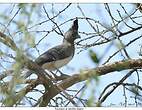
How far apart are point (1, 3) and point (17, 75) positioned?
0.85 m

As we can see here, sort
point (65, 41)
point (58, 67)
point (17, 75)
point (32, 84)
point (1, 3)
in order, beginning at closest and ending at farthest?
point (17, 75) → point (1, 3) → point (32, 84) → point (58, 67) → point (65, 41)

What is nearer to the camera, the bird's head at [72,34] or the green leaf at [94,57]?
the green leaf at [94,57]

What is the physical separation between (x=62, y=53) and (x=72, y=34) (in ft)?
0.48

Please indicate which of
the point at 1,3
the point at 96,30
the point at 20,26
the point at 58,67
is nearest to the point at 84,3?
the point at 96,30

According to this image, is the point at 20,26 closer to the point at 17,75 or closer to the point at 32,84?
the point at 17,75

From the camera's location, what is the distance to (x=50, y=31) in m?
1.53

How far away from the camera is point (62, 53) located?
1999 mm

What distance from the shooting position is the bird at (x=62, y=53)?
175cm

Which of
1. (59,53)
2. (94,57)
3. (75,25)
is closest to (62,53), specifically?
(59,53)

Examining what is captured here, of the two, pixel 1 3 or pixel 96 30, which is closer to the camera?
pixel 1 3

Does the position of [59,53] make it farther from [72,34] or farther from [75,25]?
[75,25]

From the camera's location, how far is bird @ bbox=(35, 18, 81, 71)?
1.75m

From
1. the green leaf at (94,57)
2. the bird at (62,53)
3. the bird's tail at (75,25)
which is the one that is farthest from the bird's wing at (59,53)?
the green leaf at (94,57)

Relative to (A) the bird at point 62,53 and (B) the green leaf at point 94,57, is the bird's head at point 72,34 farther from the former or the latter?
(B) the green leaf at point 94,57
